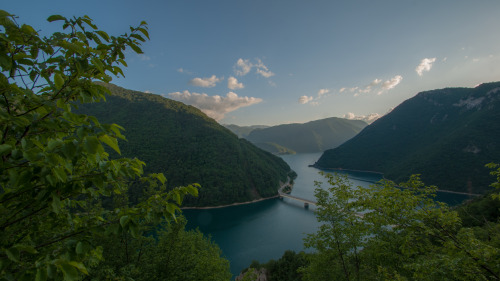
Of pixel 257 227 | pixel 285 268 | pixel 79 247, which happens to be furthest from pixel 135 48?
pixel 257 227

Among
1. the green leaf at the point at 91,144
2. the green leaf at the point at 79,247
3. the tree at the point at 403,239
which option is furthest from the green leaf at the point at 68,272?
the tree at the point at 403,239

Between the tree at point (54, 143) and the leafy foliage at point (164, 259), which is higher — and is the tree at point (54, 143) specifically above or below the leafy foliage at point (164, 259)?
above

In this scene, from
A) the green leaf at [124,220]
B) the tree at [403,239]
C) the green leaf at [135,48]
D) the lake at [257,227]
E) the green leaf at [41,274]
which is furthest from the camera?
the lake at [257,227]

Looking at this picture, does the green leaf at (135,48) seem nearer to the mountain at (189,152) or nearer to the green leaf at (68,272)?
the green leaf at (68,272)

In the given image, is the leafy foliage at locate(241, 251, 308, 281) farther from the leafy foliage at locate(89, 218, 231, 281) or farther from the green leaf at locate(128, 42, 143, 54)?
the green leaf at locate(128, 42, 143, 54)

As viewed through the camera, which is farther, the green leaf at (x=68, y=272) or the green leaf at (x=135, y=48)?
the green leaf at (x=135, y=48)

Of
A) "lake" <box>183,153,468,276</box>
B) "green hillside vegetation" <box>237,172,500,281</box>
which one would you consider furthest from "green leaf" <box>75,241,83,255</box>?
"lake" <box>183,153,468,276</box>

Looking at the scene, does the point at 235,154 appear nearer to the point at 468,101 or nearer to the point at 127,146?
the point at 127,146
